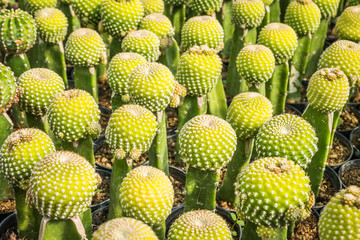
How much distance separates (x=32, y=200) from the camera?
5.70 feet

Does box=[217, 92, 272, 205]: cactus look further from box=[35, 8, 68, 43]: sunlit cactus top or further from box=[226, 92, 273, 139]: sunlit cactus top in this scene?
box=[35, 8, 68, 43]: sunlit cactus top

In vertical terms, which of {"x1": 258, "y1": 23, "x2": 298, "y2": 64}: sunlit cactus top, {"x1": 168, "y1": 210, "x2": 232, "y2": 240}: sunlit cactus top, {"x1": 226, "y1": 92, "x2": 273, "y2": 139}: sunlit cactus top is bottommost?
{"x1": 168, "y1": 210, "x2": 232, "y2": 240}: sunlit cactus top

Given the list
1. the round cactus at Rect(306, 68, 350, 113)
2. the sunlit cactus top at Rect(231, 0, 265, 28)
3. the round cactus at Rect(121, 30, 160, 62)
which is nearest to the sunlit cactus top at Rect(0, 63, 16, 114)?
the round cactus at Rect(121, 30, 160, 62)

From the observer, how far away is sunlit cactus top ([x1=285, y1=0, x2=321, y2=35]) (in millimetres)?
3150

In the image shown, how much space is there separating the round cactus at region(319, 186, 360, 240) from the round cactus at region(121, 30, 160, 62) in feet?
5.05

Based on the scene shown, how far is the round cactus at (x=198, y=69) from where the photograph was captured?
2.41 metres

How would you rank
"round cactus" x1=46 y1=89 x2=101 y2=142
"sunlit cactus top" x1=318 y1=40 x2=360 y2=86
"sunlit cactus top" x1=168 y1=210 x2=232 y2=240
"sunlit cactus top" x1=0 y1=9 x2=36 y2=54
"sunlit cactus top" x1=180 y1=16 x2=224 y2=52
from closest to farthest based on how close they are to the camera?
"sunlit cactus top" x1=168 y1=210 x2=232 y2=240 → "round cactus" x1=46 y1=89 x2=101 y2=142 → "sunlit cactus top" x1=318 y1=40 x2=360 y2=86 → "sunlit cactus top" x1=0 y1=9 x2=36 y2=54 → "sunlit cactus top" x1=180 y1=16 x2=224 y2=52

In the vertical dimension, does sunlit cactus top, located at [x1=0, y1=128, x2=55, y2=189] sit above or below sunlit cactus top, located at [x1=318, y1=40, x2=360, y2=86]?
below

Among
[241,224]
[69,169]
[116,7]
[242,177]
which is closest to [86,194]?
[69,169]

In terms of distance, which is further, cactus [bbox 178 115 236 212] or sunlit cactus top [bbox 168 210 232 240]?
cactus [bbox 178 115 236 212]

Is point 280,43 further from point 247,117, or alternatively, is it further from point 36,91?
point 36,91

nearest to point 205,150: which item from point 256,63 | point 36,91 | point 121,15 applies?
point 256,63

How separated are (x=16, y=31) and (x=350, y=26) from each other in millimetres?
2208

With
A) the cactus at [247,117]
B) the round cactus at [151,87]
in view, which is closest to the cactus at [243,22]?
the cactus at [247,117]
